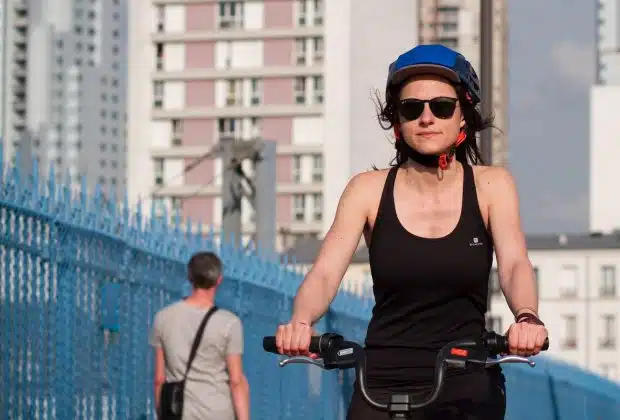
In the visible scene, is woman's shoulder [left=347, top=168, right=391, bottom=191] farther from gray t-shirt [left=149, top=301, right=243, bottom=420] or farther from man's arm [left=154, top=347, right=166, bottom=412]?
man's arm [left=154, top=347, right=166, bottom=412]

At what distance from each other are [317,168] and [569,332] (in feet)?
59.0

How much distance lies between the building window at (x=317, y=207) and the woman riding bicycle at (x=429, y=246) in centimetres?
11637

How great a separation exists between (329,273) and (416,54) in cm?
64

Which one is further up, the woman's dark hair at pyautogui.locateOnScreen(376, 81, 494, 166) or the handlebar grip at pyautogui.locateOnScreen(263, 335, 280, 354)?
the woman's dark hair at pyautogui.locateOnScreen(376, 81, 494, 166)

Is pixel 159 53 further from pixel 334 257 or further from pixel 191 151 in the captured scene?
pixel 334 257

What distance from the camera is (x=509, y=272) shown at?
5340 millimetres

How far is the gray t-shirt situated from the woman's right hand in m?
4.92

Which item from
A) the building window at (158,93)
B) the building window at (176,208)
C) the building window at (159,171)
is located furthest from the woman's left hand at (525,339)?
the building window at (158,93)

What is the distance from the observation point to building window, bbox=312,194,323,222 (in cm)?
12244

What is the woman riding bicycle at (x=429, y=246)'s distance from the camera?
17.1 feet

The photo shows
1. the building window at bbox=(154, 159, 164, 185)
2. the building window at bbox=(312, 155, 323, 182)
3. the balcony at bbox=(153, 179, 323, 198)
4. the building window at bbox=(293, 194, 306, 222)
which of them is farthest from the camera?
the building window at bbox=(154, 159, 164, 185)

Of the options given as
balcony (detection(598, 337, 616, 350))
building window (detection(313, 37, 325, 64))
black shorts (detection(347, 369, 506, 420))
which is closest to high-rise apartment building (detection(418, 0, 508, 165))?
building window (detection(313, 37, 325, 64))

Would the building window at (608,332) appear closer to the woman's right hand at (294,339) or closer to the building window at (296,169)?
the building window at (296,169)

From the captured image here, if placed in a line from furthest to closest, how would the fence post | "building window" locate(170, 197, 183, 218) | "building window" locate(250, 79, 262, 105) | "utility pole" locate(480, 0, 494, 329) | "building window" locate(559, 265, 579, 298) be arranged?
1. "building window" locate(250, 79, 262, 105)
2. "building window" locate(559, 265, 579, 298)
3. "utility pole" locate(480, 0, 494, 329)
4. "building window" locate(170, 197, 183, 218)
5. the fence post
